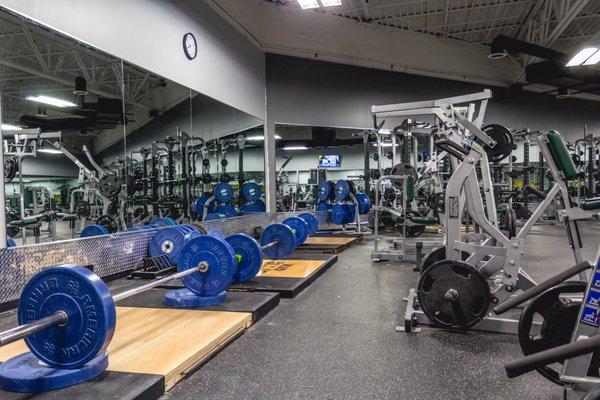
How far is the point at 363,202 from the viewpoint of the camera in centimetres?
743

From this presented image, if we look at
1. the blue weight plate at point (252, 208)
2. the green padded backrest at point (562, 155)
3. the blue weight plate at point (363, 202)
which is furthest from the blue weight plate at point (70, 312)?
the blue weight plate at point (363, 202)

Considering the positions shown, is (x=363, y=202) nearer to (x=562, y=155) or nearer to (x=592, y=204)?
(x=562, y=155)

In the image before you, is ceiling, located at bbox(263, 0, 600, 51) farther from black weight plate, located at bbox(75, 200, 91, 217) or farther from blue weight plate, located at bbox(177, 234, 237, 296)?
blue weight plate, located at bbox(177, 234, 237, 296)

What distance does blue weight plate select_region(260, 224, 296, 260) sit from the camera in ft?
13.0

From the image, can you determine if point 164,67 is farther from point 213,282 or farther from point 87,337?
point 87,337

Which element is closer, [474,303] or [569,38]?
[474,303]

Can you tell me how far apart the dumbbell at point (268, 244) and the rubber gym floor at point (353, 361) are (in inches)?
15.9

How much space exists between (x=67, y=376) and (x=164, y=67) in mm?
3428

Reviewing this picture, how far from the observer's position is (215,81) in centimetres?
539

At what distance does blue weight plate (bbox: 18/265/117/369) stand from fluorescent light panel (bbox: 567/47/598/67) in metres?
7.93

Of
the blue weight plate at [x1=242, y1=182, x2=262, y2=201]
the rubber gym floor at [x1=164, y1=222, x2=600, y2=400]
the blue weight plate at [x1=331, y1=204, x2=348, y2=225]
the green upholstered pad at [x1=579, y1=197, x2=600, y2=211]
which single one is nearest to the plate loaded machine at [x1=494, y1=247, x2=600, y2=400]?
the rubber gym floor at [x1=164, y1=222, x2=600, y2=400]

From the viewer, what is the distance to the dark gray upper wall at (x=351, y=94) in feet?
23.9

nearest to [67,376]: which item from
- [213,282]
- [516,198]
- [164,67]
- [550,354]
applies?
[213,282]

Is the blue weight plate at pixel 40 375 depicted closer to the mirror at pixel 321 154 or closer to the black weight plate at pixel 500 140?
the black weight plate at pixel 500 140
